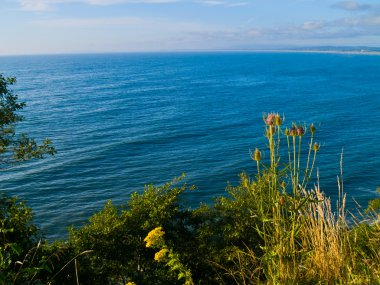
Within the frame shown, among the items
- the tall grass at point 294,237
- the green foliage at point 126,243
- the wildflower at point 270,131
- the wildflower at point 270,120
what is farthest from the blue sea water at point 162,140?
the wildflower at point 270,131

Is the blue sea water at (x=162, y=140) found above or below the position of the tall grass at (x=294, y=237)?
below

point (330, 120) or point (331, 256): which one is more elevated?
point (331, 256)

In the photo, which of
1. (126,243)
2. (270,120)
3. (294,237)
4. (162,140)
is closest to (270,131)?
(270,120)

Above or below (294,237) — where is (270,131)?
above

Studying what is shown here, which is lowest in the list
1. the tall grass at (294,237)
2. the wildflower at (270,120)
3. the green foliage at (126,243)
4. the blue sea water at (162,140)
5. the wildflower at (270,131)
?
the blue sea water at (162,140)

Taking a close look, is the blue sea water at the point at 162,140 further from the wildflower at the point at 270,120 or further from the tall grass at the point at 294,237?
the wildflower at the point at 270,120

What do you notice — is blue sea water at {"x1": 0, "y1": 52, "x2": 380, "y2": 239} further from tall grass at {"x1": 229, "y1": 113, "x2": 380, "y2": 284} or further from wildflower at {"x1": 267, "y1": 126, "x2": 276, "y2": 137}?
wildflower at {"x1": 267, "y1": 126, "x2": 276, "y2": 137}

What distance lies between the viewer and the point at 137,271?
10.3m

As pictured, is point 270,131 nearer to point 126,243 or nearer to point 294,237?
point 294,237

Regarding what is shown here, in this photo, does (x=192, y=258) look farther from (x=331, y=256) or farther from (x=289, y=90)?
(x=289, y=90)

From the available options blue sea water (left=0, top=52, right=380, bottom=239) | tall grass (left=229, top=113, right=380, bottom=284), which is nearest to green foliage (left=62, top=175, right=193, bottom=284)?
tall grass (left=229, top=113, right=380, bottom=284)

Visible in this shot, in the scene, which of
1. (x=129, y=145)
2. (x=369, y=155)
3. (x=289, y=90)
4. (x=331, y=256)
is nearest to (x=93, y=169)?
(x=129, y=145)

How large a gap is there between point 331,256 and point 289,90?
90.5m

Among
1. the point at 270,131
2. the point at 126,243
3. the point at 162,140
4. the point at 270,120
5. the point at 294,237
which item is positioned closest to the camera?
the point at 270,131
